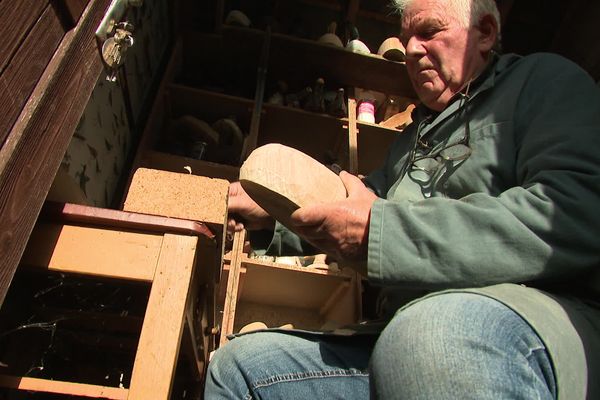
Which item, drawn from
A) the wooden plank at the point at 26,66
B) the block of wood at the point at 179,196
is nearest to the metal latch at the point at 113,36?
the wooden plank at the point at 26,66

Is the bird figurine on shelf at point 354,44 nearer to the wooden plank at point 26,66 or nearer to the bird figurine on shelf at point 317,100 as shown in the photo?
the bird figurine on shelf at point 317,100

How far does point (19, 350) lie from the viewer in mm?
1179

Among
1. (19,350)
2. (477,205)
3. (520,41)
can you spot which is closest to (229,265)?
(19,350)

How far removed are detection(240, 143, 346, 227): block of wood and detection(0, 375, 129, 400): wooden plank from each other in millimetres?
376

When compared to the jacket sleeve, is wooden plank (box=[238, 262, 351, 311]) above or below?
above

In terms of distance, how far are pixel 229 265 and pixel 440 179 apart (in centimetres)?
117

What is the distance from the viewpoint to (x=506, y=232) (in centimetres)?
74

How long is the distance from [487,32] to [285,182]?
81 centimetres

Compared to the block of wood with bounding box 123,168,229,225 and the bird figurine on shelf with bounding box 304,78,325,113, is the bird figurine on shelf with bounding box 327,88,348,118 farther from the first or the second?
the block of wood with bounding box 123,168,229,225

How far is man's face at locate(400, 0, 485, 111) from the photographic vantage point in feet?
4.19

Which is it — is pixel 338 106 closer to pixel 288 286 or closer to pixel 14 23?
pixel 288 286

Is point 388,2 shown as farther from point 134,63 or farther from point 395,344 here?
point 395,344

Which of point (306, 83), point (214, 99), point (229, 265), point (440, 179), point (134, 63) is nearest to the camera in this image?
point (440, 179)

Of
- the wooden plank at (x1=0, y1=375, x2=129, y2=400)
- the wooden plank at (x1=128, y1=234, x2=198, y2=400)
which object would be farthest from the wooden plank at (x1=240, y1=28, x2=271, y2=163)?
the wooden plank at (x1=0, y1=375, x2=129, y2=400)
